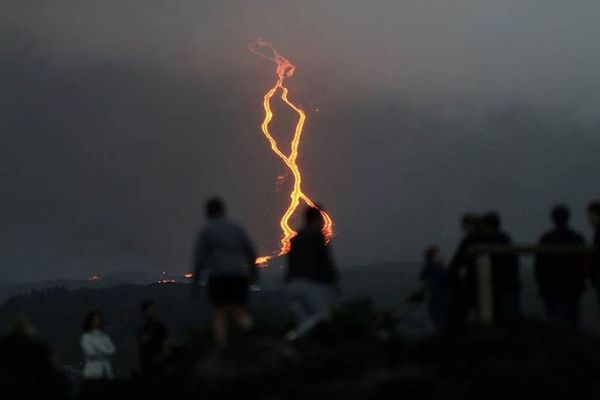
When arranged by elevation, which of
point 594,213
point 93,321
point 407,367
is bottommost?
point 407,367

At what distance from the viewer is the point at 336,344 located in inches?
893

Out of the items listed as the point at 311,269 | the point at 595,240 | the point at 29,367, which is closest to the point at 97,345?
the point at 29,367

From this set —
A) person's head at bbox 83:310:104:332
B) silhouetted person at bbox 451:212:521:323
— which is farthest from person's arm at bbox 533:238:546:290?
person's head at bbox 83:310:104:332

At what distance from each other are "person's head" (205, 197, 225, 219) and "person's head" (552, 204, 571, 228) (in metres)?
5.21

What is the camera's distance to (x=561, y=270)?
21.8m

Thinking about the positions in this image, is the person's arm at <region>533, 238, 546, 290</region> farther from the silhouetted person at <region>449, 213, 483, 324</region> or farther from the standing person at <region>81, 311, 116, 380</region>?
the standing person at <region>81, 311, 116, 380</region>

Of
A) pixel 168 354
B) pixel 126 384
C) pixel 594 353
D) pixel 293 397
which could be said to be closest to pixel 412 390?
pixel 293 397

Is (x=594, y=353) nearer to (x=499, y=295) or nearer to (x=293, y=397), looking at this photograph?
(x=499, y=295)

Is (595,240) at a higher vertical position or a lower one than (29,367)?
higher

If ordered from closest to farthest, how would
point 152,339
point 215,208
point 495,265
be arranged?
point 215,208 < point 495,265 < point 152,339

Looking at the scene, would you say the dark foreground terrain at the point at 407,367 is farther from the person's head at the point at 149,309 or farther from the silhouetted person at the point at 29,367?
the person's head at the point at 149,309

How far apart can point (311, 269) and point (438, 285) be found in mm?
2875

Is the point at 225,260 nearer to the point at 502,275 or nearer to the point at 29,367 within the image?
the point at 29,367

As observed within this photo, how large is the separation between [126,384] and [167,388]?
7.22 ft
